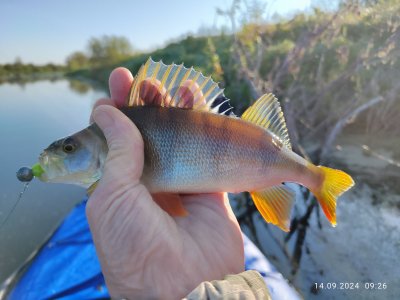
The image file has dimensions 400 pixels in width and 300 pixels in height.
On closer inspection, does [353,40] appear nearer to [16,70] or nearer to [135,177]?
[135,177]

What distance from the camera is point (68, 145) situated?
1.80m

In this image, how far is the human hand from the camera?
5.27 ft

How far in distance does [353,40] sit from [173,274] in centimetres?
1071

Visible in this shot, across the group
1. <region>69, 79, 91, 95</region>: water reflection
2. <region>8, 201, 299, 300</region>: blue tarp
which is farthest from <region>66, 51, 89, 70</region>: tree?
<region>8, 201, 299, 300</region>: blue tarp

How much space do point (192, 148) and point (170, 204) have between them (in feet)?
1.09

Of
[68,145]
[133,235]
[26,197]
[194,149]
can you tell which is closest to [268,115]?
[194,149]

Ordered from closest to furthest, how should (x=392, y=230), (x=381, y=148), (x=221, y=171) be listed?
(x=221, y=171) < (x=392, y=230) < (x=381, y=148)

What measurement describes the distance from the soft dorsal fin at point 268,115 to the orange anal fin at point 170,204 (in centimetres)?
59

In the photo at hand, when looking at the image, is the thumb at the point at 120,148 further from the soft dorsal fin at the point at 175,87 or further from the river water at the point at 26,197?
the river water at the point at 26,197

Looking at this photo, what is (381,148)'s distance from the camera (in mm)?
7215

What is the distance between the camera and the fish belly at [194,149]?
1793mm

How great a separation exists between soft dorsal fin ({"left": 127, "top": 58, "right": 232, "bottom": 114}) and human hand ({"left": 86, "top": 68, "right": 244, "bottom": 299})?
22 cm

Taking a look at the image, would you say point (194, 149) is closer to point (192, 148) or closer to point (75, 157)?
point (192, 148)

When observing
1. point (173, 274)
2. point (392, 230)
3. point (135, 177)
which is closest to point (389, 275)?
point (392, 230)
